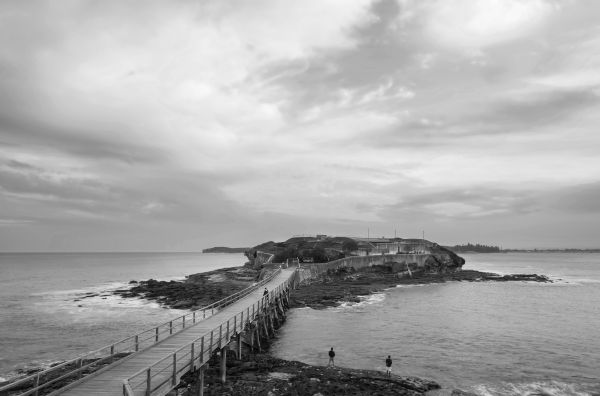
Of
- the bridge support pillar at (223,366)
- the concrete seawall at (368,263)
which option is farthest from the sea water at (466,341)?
the concrete seawall at (368,263)

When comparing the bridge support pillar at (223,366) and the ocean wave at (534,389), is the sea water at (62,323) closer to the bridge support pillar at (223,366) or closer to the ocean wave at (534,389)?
the bridge support pillar at (223,366)

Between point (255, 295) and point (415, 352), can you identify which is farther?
point (255, 295)

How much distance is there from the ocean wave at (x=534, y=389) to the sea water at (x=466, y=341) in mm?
50

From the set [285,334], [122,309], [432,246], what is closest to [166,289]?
[122,309]

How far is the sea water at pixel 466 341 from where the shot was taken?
2419 centimetres

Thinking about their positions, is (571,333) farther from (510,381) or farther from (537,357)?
(510,381)

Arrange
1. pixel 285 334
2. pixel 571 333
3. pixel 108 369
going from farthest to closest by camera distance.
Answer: pixel 571 333
pixel 285 334
pixel 108 369

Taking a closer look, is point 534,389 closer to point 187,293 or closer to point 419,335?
point 419,335

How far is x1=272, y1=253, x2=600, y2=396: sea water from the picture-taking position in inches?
952

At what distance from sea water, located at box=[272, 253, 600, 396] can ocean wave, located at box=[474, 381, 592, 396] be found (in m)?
0.05

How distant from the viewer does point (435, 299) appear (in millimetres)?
59906

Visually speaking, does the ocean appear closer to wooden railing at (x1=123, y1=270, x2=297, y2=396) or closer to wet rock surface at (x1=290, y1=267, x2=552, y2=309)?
wet rock surface at (x1=290, y1=267, x2=552, y2=309)

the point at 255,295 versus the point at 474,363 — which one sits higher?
the point at 255,295

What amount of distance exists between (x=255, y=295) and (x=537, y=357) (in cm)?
2284
